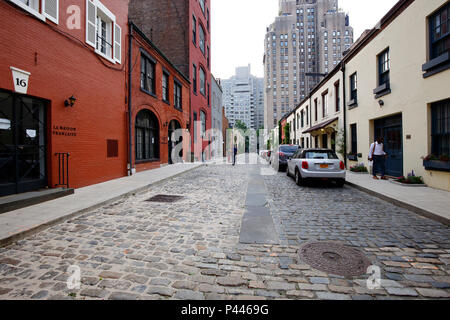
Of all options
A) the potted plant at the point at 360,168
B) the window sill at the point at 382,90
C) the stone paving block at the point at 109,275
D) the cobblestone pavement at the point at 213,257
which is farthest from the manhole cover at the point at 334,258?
the potted plant at the point at 360,168

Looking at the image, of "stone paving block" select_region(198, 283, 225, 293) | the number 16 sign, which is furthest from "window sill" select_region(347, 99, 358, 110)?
the number 16 sign

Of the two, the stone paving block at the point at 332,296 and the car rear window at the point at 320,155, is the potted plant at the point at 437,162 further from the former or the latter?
the stone paving block at the point at 332,296

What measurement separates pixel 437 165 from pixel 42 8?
12.3m

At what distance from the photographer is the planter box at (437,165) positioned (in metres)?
6.53

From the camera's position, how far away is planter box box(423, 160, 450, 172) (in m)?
6.53

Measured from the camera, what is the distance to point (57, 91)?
670 centimetres

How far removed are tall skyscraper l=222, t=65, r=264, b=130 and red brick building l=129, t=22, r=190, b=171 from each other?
447ft

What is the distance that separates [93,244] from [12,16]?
19.9ft

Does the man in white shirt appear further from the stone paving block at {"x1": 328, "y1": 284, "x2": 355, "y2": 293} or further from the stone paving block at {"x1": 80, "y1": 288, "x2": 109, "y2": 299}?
the stone paving block at {"x1": 80, "y1": 288, "x2": 109, "y2": 299}

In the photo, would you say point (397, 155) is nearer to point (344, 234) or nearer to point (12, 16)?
point (344, 234)

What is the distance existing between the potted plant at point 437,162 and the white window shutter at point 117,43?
12.3 m

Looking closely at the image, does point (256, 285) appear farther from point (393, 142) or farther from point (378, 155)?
point (393, 142)
